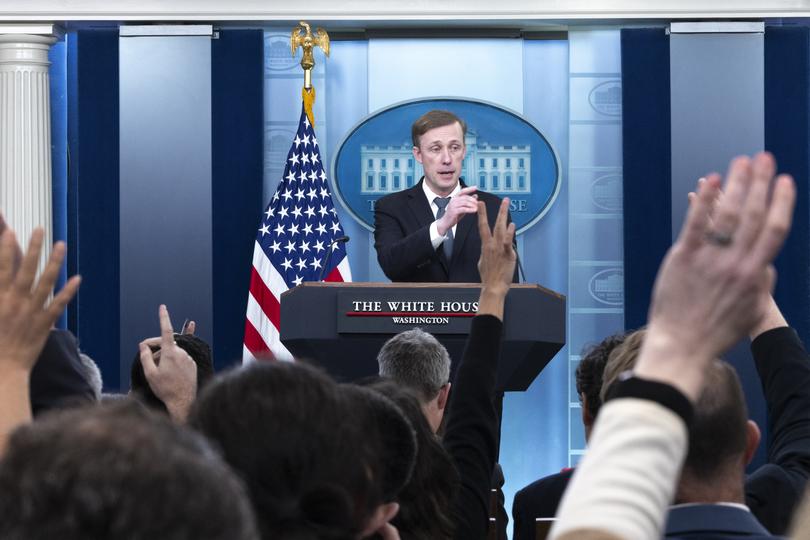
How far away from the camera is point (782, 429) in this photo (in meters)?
2.20

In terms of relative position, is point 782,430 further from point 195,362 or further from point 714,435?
point 195,362

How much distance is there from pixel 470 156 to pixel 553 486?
5.44m

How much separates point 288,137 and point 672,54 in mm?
2384

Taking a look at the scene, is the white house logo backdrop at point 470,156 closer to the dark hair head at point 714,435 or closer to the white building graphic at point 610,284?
the white building graphic at point 610,284

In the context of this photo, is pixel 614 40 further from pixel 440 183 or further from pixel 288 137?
pixel 440 183

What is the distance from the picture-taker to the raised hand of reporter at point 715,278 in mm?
1053

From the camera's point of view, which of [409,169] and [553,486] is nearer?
[553,486]

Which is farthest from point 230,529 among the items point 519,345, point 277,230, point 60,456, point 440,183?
point 277,230

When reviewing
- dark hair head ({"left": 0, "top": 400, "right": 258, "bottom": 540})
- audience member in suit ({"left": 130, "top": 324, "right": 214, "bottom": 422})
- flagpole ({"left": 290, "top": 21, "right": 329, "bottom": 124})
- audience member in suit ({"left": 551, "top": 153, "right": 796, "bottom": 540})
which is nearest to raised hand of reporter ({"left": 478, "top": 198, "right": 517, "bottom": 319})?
audience member in suit ({"left": 130, "top": 324, "right": 214, "bottom": 422})

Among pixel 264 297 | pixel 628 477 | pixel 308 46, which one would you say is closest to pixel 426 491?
pixel 628 477

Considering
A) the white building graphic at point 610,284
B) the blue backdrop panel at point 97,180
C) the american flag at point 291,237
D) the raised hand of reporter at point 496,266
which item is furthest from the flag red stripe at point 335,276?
the raised hand of reporter at point 496,266

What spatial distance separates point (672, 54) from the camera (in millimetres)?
7914

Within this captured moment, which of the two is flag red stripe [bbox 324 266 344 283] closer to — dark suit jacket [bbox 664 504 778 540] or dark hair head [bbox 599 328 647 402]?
dark hair head [bbox 599 328 647 402]

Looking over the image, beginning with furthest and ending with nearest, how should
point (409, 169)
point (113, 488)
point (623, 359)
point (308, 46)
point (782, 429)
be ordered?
point (409, 169), point (308, 46), point (782, 429), point (623, 359), point (113, 488)
